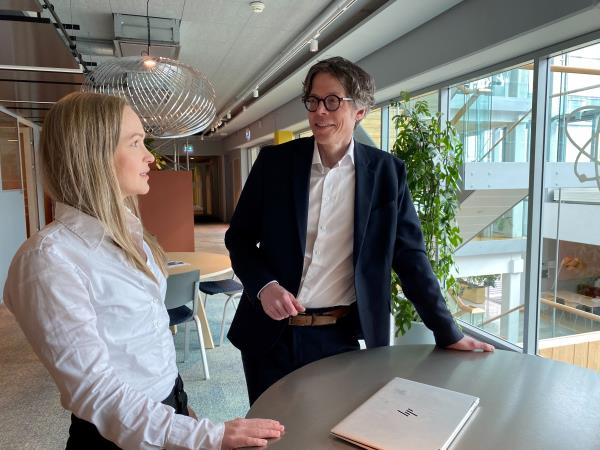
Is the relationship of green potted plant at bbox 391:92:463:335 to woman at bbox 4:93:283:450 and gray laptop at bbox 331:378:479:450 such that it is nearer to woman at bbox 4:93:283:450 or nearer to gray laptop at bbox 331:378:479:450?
gray laptop at bbox 331:378:479:450

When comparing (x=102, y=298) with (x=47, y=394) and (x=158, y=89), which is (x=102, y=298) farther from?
(x=47, y=394)

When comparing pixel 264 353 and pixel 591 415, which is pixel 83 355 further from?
pixel 591 415

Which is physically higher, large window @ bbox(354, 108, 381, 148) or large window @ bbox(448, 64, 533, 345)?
large window @ bbox(354, 108, 381, 148)

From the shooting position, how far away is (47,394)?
3.13 meters

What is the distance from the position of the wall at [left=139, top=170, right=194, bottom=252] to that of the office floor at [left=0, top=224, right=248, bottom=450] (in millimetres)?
2112

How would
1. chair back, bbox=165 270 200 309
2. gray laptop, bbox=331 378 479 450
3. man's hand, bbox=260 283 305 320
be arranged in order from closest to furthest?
1. gray laptop, bbox=331 378 479 450
2. man's hand, bbox=260 283 305 320
3. chair back, bbox=165 270 200 309

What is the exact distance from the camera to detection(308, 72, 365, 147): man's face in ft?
4.57

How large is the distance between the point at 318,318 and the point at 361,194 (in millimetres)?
408

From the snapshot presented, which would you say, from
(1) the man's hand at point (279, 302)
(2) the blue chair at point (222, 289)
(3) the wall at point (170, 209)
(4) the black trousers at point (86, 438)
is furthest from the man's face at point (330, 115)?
(3) the wall at point (170, 209)

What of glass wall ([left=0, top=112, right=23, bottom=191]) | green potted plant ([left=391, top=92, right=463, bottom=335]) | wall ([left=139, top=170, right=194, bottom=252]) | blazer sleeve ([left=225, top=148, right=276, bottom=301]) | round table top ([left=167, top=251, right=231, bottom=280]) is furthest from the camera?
wall ([left=139, top=170, right=194, bottom=252])

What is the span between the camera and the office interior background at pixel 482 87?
9.95 feet

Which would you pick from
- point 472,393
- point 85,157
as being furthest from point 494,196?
Answer: point 85,157

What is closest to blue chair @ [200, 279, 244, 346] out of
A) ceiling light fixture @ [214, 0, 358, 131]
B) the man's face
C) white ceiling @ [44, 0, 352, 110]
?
ceiling light fixture @ [214, 0, 358, 131]

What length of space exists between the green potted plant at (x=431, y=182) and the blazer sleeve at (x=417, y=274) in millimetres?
1752
